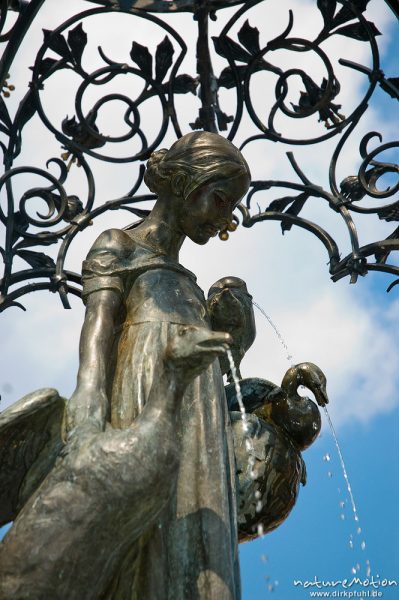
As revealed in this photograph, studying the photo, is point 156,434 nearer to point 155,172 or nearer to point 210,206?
point 210,206

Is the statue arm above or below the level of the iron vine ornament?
below

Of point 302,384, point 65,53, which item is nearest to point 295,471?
point 302,384

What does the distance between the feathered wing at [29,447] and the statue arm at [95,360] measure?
0.10m

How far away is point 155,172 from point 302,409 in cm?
95

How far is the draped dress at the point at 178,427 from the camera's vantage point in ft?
13.2

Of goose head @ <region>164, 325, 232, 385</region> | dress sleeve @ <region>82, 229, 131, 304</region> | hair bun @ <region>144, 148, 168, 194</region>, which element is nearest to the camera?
goose head @ <region>164, 325, 232, 385</region>

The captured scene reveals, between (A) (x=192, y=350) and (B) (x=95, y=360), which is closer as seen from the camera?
(A) (x=192, y=350)

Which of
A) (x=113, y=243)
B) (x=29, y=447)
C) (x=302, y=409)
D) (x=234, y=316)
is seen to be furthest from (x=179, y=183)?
(x=29, y=447)

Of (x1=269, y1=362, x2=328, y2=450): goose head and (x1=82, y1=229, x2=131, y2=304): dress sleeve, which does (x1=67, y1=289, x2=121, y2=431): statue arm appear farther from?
(x1=269, y1=362, x2=328, y2=450): goose head

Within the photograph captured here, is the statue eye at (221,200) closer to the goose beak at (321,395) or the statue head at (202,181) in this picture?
the statue head at (202,181)

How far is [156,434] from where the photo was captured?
3.94 metres

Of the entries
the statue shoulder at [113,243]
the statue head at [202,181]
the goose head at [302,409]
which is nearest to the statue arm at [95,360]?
the statue shoulder at [113,243]

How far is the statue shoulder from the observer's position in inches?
181

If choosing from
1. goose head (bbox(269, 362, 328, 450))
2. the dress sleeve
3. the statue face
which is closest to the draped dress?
the dress sleeve
